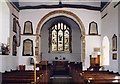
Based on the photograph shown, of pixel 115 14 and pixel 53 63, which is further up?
pixel 115 14

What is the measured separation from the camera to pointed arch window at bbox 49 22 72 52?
80.9 feet

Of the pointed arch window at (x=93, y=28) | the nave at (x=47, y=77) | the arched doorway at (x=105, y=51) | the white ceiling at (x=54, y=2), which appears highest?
the white ceiling at (x=54, y=2)

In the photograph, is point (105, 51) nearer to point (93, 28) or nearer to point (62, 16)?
point (93, 28)

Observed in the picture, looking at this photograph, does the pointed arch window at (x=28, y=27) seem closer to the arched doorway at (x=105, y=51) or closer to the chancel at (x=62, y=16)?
the chancel at (x=62, y=16)

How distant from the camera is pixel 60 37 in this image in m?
25.0

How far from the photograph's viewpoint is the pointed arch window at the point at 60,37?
2466cm

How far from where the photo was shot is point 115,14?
47.6 feet

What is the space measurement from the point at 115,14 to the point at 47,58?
10.7 metres

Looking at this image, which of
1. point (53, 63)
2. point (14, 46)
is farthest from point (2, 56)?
point (53, 63)

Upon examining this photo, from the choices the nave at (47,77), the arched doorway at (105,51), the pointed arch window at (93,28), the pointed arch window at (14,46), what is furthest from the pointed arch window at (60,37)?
the nave at (47,77)

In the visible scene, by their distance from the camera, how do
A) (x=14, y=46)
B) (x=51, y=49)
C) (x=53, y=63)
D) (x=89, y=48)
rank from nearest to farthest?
(x=14, y=46)
(x=89, y=48)
(x=53, y=63)
(x=51, y=49)

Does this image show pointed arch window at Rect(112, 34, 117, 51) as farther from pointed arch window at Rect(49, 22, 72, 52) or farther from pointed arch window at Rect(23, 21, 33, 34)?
pointed arch window at Rect(49, 22, 72, 52)

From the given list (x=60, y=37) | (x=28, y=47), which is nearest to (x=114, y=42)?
(x=28, y=47)

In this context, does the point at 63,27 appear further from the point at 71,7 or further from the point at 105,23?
the point at 105,23
